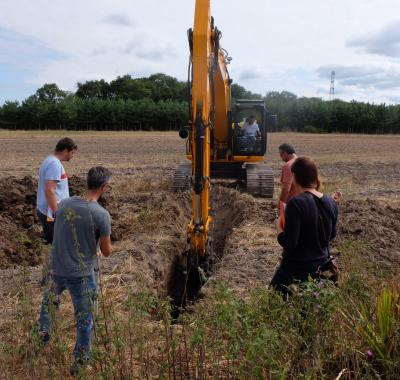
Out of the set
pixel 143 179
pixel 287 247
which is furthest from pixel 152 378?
pixel 143 179

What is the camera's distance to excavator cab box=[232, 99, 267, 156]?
1293 centimetres

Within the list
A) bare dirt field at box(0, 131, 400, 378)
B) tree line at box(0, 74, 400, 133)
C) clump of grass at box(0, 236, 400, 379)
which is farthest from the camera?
tree line at box(0, 74, 400, 133)

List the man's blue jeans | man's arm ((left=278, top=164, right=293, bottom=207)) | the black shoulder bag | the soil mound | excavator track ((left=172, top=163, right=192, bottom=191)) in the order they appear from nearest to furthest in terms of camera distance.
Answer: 1. the man's blue jeans
2. the black shoulder bag
3. man's arm ((left=278, top=164, right=293, bottom=207))
4. the soil mound
5. excavator track ((left=172, top=163, right=192, bottom=191))

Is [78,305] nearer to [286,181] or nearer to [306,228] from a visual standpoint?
[306,228]

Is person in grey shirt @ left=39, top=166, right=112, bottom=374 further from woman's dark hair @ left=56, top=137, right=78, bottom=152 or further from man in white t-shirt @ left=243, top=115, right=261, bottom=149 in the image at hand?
man in white t-shirt @ left=243, top=115, right=261, bottom=149

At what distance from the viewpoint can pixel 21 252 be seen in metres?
7.83

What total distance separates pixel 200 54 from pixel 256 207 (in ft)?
14.5

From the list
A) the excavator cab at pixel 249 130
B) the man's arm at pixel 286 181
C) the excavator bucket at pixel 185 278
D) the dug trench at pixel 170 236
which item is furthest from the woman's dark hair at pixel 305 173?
the excavator cab at pixel 249 130

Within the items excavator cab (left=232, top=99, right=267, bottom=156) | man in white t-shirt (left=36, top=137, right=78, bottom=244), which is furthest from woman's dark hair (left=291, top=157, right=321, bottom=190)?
excavator cab (left=232, top=99, right=267, bottom=156)

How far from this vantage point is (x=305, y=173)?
13.7ft

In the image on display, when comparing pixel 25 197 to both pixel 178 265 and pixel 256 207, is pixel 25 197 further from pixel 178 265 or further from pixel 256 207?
pixel 256 207

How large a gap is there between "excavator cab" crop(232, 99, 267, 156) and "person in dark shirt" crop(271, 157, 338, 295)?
8705 mm

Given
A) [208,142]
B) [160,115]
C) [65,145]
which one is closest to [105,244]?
[65,145]

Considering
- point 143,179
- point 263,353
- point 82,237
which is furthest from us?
point 143,179
